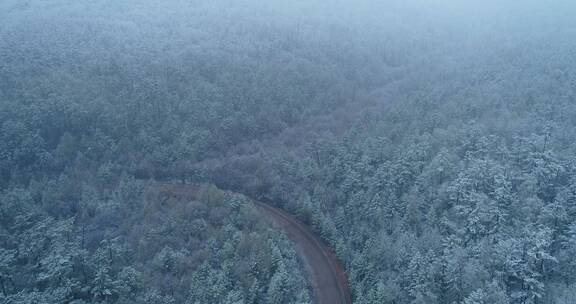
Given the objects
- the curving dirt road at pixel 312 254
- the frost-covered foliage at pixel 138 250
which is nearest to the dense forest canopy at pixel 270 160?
A: the frost-covered foliage at pixel 138 250

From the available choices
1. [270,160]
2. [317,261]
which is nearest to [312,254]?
[317,261]

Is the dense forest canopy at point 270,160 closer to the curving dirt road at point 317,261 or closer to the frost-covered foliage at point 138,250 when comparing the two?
the frost-covered foliage at point 138,250

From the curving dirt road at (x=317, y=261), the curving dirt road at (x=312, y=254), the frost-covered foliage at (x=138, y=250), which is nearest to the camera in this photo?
the frost-covered foliage at (x=138, y=250)

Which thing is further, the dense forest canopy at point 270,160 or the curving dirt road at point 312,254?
the curving dirt road at point 312,254

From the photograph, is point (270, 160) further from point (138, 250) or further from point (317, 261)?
point (138, 250)

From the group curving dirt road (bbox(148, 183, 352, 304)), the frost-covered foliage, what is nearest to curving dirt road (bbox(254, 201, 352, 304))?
curving dirt road (bbox(148, 183, 352, 304))

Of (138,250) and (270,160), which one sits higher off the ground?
(270,160)

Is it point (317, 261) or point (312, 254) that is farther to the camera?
point (312, 254)

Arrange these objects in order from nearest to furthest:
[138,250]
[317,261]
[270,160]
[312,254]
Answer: [138,250] → [317,261] → [312,254] → [270,160]
